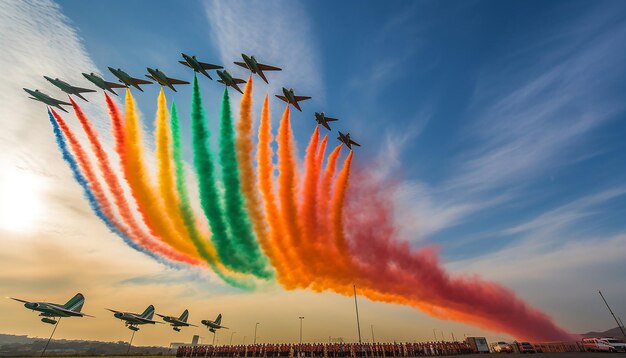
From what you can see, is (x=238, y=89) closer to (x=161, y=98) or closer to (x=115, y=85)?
(x=161, y=98)

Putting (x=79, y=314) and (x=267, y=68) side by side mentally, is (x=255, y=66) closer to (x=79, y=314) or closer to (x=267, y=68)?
(x=267, y=68)

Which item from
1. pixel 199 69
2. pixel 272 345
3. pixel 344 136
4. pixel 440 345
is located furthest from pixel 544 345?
pixel 199 69

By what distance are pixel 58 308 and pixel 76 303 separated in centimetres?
478

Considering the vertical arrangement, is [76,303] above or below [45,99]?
below

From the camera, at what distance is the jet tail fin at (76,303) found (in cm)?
4747

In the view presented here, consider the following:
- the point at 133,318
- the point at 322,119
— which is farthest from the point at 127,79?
the point at 133,318

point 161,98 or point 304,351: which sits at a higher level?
point 161,98

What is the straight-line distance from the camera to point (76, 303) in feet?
159

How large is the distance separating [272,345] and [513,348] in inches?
1434

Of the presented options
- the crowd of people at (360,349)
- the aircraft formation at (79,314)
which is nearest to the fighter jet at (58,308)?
the aircraft formation at (79,314)

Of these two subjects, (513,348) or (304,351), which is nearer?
(513,348)

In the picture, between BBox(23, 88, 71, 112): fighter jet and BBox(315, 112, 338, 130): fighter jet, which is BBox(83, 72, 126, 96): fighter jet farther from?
BBox(315, 112, 338, 130): fighter jet

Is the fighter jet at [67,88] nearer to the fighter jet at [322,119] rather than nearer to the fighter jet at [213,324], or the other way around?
the fighter jet at [322,119]

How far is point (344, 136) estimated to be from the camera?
5147cm
